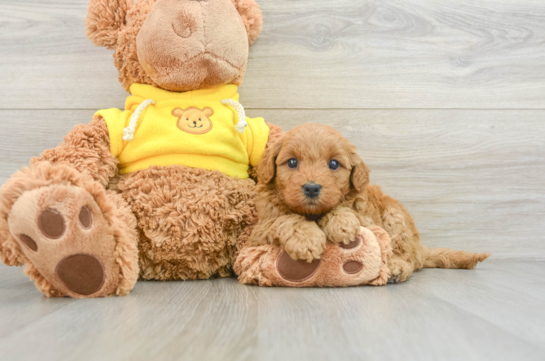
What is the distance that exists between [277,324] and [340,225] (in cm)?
31

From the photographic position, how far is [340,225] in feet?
2.91

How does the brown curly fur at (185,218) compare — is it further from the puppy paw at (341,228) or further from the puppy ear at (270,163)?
the puppy paw at (341,228)

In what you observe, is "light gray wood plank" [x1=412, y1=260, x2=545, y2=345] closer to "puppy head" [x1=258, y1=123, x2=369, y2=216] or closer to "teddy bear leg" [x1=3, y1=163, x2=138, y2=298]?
"puppy head" [x1=258, y1=123, x2=369, y2=216]

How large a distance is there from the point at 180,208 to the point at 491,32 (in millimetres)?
1098

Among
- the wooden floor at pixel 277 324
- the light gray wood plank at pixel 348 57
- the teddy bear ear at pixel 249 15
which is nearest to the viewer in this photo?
the wooden floor at pixel 277 324

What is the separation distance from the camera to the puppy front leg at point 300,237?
0.85 m

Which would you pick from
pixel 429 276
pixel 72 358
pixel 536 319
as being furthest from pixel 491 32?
pixel 72 358

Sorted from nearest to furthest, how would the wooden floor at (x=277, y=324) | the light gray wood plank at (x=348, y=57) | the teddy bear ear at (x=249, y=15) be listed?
the wooden floor at (x=277, y=324) < the teddy bear ear at (x=249, y=15) < the light gray wood plank at (x=348, y=57)

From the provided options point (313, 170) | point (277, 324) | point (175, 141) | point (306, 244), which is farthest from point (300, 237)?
point (175, 141)

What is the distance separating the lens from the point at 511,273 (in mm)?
1136

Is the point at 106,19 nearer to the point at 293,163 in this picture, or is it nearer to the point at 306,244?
the point at 293,163

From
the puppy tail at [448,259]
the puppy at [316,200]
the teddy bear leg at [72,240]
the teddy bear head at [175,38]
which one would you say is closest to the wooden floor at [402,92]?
the puppy tail at [448,259]

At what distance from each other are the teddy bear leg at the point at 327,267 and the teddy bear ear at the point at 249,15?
1.89 ft

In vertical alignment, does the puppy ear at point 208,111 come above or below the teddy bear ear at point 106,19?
below
